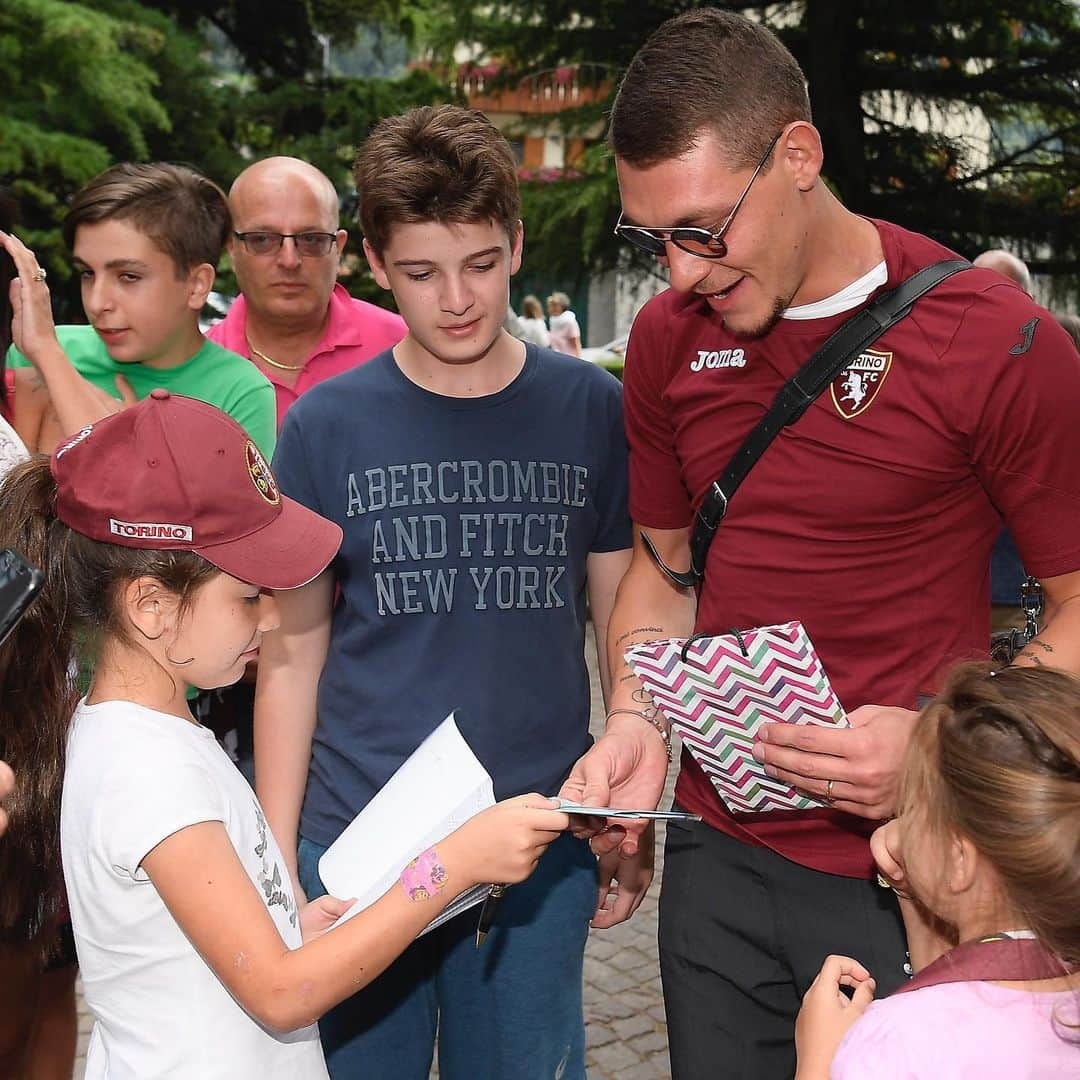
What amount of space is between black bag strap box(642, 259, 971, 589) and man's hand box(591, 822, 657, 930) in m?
0.73

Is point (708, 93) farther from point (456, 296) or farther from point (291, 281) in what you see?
point (291, 281)

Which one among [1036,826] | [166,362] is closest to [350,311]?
[166,362]

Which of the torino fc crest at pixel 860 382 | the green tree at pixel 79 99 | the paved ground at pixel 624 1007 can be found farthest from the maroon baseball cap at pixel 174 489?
the green tree at pixel 79 99

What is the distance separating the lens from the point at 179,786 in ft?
6.18

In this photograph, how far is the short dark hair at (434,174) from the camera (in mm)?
2502

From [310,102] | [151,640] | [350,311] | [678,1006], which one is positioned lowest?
[310,102]

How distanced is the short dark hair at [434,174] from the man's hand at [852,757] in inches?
45.3

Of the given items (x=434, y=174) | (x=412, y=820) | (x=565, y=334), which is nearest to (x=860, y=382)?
(x=434, y=174)

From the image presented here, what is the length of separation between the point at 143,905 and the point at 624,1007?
283 cm

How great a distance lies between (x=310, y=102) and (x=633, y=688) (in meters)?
11.5

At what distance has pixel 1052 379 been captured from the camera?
6.73ft

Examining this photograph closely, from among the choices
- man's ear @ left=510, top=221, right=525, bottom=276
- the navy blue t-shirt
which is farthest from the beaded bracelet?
man's ear @ left=510, top=221, right=525, bottom=276

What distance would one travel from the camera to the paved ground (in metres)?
4.02

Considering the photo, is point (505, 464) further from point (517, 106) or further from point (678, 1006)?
point (517, 106)
